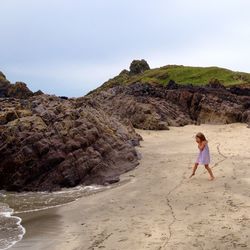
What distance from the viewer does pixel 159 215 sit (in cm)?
1142

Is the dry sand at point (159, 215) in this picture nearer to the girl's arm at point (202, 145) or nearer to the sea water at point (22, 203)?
the sea water at point (22, 203)

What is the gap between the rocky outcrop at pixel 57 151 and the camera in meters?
17.5

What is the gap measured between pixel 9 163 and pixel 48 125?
248 cm

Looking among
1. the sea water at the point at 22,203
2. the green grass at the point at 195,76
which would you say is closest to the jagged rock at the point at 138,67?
the green grass at the point at 195,76

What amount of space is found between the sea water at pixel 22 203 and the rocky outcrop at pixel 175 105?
61.3ft

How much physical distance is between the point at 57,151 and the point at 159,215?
25.1ft

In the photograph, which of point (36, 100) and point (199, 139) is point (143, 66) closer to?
point (36, 100)

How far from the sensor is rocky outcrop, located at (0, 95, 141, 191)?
1750cm

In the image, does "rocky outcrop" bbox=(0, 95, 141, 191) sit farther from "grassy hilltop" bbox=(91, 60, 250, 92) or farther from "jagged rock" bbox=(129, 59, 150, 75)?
"jagged rock" bbox=(129, 59, 150, 75)

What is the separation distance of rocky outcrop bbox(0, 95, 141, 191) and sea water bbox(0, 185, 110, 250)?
25.8 inches

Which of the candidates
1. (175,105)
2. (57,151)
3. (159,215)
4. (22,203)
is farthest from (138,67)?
(159,215)

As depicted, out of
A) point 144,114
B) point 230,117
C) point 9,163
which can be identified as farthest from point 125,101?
point 9,163

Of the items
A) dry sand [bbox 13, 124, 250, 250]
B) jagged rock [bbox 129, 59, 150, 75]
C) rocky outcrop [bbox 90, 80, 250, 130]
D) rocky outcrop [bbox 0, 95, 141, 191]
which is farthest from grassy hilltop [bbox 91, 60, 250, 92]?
dry sand [bbox 13, 124, 250, 250]

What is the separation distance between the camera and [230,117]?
3900cm
